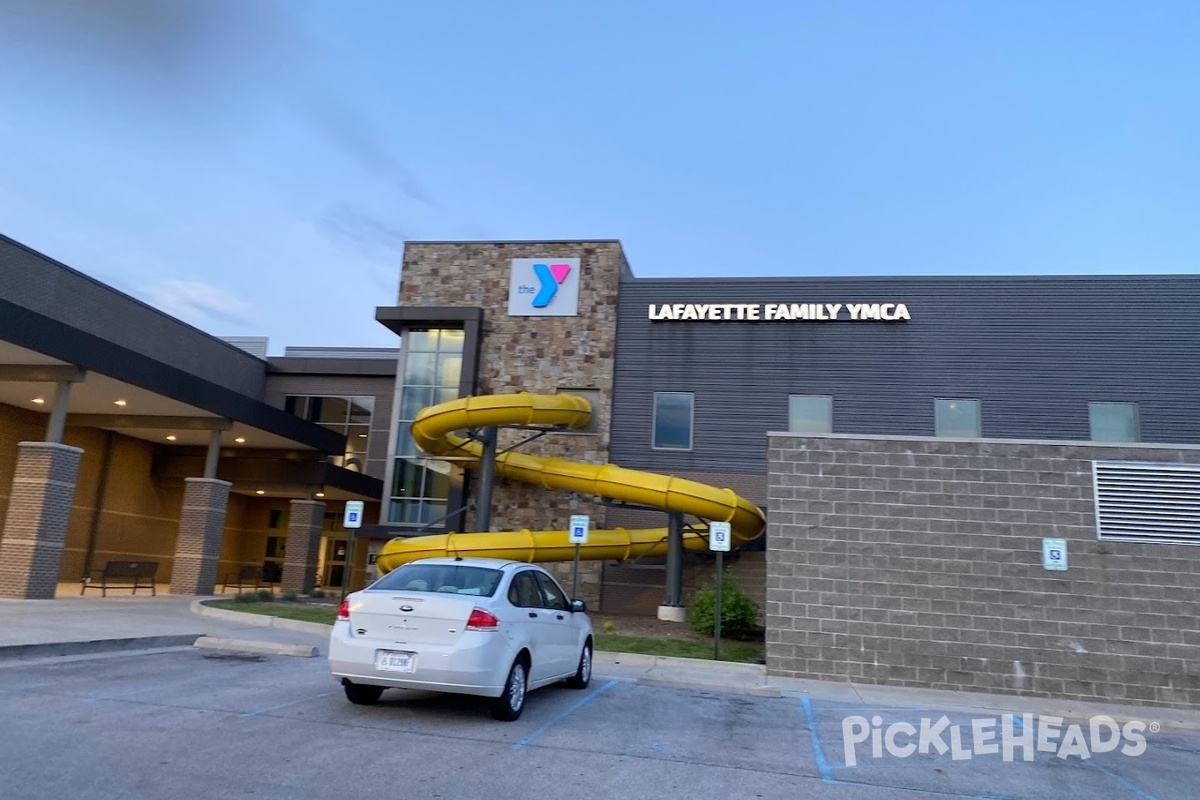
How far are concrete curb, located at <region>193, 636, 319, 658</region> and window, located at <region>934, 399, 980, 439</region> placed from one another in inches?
690

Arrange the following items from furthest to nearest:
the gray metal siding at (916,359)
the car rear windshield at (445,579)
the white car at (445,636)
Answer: the gray metal siding at (916,359)
the car rear windshield at (445,579)
the white car at (445,636)

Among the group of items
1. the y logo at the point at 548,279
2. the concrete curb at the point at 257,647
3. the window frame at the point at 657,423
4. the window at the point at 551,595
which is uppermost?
the y logo at the point at 548,279

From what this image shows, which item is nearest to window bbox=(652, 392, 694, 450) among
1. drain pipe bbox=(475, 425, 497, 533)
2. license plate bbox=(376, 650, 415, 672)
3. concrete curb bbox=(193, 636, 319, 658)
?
drain pipe bbox=(475, 425, 497, 533)

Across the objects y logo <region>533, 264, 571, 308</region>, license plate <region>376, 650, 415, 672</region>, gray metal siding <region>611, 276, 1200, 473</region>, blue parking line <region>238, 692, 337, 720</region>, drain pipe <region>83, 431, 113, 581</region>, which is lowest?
blue parking line <region>238, 692, 337, 720</region>

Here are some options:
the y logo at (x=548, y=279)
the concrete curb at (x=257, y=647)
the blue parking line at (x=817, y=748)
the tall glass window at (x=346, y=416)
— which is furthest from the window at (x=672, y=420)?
the blue parking line at (x=817, y=748)

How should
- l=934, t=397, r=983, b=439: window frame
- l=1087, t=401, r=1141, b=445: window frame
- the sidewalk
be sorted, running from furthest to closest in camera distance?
l=934, t=397, r=983, b=439: window frame, l=1087, t=401, r=1141, b=445: window frame, the sidewalk

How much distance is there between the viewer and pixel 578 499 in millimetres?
24766

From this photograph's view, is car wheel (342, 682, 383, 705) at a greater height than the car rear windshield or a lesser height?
lesser

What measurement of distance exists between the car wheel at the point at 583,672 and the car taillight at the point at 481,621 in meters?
3.05

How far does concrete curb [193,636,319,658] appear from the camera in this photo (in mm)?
13164

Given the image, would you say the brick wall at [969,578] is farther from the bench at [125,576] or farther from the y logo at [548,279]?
the bench at [125,576]

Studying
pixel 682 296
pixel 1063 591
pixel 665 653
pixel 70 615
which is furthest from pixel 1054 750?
pixel 682 296

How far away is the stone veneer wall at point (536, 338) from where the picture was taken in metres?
25.1

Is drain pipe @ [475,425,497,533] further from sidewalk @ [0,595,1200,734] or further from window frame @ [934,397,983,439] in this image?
window frame @ [934,397,983,439]
